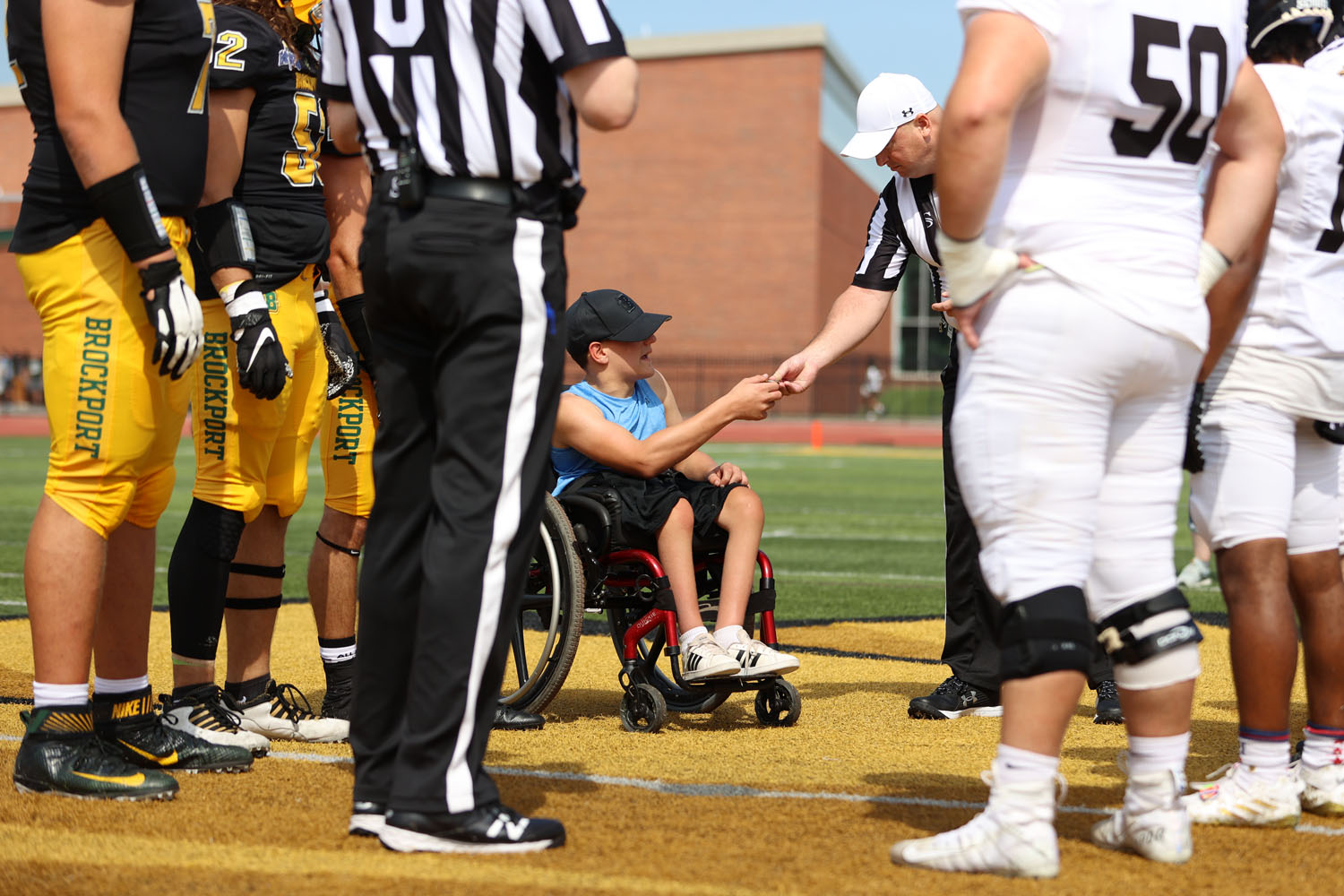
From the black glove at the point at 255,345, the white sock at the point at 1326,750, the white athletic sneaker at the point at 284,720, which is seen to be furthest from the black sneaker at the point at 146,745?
the white sock at the point at 1326,750

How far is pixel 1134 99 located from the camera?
286 centimetres

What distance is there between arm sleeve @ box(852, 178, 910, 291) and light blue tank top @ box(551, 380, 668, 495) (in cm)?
99

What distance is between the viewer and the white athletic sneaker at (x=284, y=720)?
170 inches

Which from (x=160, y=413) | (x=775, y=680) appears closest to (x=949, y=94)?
(x=160, y=413)

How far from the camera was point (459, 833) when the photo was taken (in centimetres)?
305

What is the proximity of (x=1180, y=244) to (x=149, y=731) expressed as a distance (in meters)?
2.96

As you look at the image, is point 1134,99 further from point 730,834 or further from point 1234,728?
point 1234,728

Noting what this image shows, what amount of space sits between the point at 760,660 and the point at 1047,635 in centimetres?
175

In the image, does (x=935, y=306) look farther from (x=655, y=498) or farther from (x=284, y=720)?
(x=284, y=720)

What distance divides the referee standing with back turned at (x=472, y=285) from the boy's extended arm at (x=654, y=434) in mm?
1427

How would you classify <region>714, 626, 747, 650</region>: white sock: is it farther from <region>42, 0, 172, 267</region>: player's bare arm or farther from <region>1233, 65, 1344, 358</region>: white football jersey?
<region>42, 0, 172, 267</region>: player's bare arm

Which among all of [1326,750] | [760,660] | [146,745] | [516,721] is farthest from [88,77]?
[1326,750]

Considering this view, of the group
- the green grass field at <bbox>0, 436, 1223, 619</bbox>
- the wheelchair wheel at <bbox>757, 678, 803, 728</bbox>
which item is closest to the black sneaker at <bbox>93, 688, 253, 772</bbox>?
the wheelchair wheel at <bbox>757, 678, 803, 728</bbox>

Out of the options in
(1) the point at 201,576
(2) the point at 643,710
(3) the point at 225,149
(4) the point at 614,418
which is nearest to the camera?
(3) the point at 225,149
